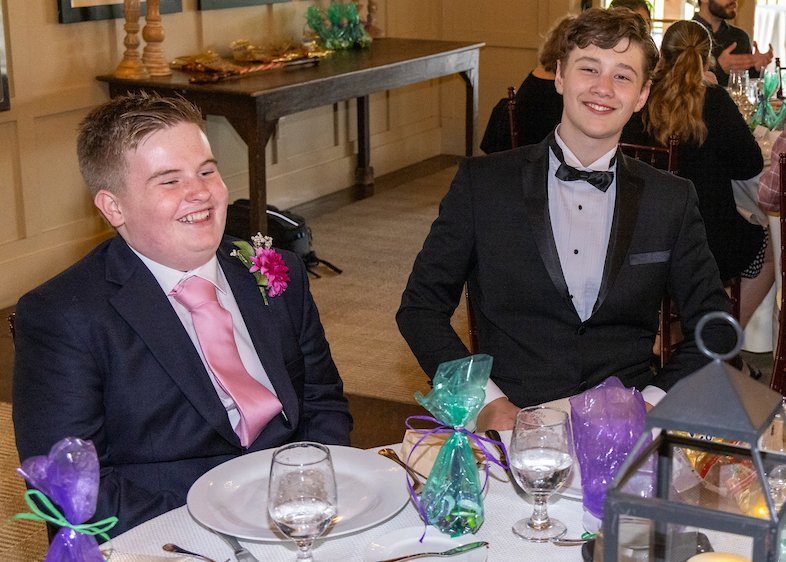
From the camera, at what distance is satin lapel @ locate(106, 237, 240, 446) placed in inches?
74.0

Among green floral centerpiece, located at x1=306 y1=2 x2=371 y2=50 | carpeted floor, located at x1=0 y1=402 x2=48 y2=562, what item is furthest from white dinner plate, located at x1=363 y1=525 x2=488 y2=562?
green floral centerpiece, located at x1=306 y1=2 x2=371 y2=50

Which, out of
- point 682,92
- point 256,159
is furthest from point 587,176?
point 256,159

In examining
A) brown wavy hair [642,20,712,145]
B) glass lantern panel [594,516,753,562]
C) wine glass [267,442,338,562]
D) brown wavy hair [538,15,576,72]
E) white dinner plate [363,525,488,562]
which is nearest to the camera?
glass lantern panel [594,516,753,562]

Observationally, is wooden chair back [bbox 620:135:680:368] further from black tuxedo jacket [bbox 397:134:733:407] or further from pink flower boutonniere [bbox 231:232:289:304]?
pink flower boutonniere [bbox 231:232:289:304]

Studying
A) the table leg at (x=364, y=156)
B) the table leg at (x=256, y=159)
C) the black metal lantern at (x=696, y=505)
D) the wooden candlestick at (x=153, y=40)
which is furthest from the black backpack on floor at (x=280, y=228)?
the black metal lantern at (x=696, y=505)

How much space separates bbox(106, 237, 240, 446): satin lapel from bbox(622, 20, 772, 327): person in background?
7.00 ft

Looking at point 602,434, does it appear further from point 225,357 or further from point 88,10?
point 88,10

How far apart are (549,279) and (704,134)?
4.83ft

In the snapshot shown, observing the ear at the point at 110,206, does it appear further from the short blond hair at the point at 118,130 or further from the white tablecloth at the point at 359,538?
the white tablecloth at the point at 359,538

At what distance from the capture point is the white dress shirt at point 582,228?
2410 millimetres

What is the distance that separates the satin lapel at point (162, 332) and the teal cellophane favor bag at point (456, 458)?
1.69 feet

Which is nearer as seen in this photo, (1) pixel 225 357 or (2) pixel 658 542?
(2) pixel 658 542

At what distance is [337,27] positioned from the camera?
252 inches

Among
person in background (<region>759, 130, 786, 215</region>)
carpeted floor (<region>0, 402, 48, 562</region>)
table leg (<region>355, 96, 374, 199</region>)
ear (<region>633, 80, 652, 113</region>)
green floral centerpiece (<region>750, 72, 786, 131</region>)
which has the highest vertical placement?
ear (<region>633, 80, 652, 113</region>)
